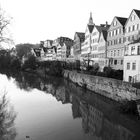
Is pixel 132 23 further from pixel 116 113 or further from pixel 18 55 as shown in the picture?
pixel 18 55

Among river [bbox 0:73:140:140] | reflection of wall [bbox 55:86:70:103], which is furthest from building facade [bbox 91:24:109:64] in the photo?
river [bbox 0:73:140:140]

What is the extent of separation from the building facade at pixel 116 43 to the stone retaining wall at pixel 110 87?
7.01 m

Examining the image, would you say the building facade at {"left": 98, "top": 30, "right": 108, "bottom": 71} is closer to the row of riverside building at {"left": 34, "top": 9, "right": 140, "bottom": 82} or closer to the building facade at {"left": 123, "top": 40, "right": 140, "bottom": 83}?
the row of riverside building at {"left": 34, "top": 9, "right": 140, "bottom": 82}

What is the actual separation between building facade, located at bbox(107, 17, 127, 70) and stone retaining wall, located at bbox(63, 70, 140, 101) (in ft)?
23.0

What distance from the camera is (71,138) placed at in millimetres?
11906

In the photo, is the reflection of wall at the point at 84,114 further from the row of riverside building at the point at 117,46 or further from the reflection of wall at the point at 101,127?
the row of riverside building at the point at 117,46

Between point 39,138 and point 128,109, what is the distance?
27.3 feet

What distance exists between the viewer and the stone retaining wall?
1761 cm

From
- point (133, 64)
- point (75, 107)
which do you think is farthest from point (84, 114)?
point (133, 64)

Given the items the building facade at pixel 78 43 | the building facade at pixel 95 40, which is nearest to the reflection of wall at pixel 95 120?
the building facade at pixel 95 40

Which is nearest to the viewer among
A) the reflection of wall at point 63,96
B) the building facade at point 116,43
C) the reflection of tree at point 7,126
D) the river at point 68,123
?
the reflection of tree at point 7,126

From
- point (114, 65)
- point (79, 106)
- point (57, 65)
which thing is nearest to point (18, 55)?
point (57, 65)

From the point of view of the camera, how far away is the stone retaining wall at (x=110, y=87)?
1761cm

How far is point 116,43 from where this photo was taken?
32.9m
